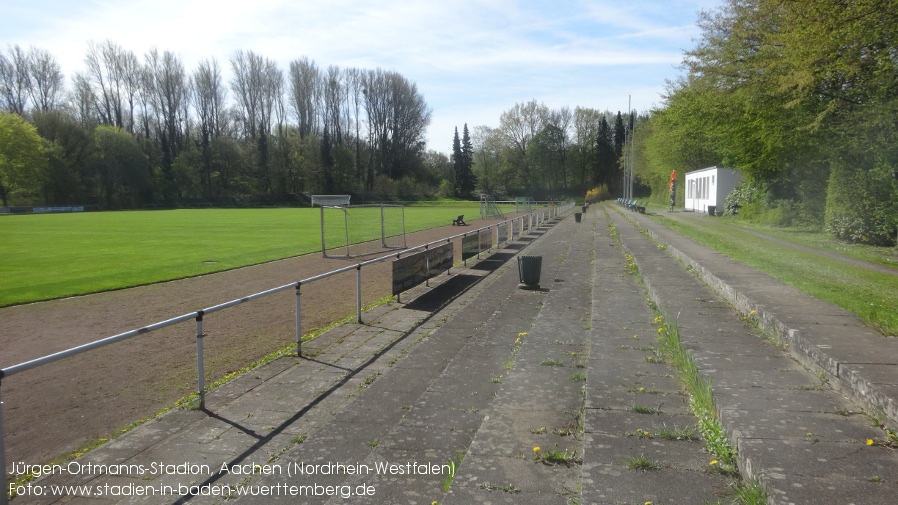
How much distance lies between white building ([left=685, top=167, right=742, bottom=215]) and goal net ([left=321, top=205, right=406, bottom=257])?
22.3 meters

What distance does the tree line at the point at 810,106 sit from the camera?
523 inches

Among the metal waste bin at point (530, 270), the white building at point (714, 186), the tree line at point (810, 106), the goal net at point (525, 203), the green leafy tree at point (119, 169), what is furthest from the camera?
the green leafy tree at point (119, 169)

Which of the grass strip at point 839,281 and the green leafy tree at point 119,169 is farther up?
the green leafy tree at point 119,169

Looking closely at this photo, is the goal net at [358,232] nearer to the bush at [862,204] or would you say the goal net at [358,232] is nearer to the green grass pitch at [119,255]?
the green grass pitch at [119,255]

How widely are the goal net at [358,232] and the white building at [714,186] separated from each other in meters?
22.3

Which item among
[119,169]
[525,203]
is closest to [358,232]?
[525,203]

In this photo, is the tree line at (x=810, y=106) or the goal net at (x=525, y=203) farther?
the goal net at (x=525, y=203)

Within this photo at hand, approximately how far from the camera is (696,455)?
349 cm

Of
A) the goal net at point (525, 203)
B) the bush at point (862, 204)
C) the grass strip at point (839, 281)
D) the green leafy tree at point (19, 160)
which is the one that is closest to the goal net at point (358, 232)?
the grass strip at point (839, 281)

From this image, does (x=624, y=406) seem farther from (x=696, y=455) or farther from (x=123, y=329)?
(x=123, y=329)

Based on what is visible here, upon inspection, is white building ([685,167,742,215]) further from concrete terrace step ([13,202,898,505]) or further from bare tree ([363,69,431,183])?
bare tree ([363,69,431,183])

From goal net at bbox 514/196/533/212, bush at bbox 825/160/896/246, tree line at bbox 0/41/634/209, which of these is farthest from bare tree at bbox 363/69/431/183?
bush at bbox 825/160/896/246

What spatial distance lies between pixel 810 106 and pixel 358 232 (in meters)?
19.3

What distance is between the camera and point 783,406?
3.94m
